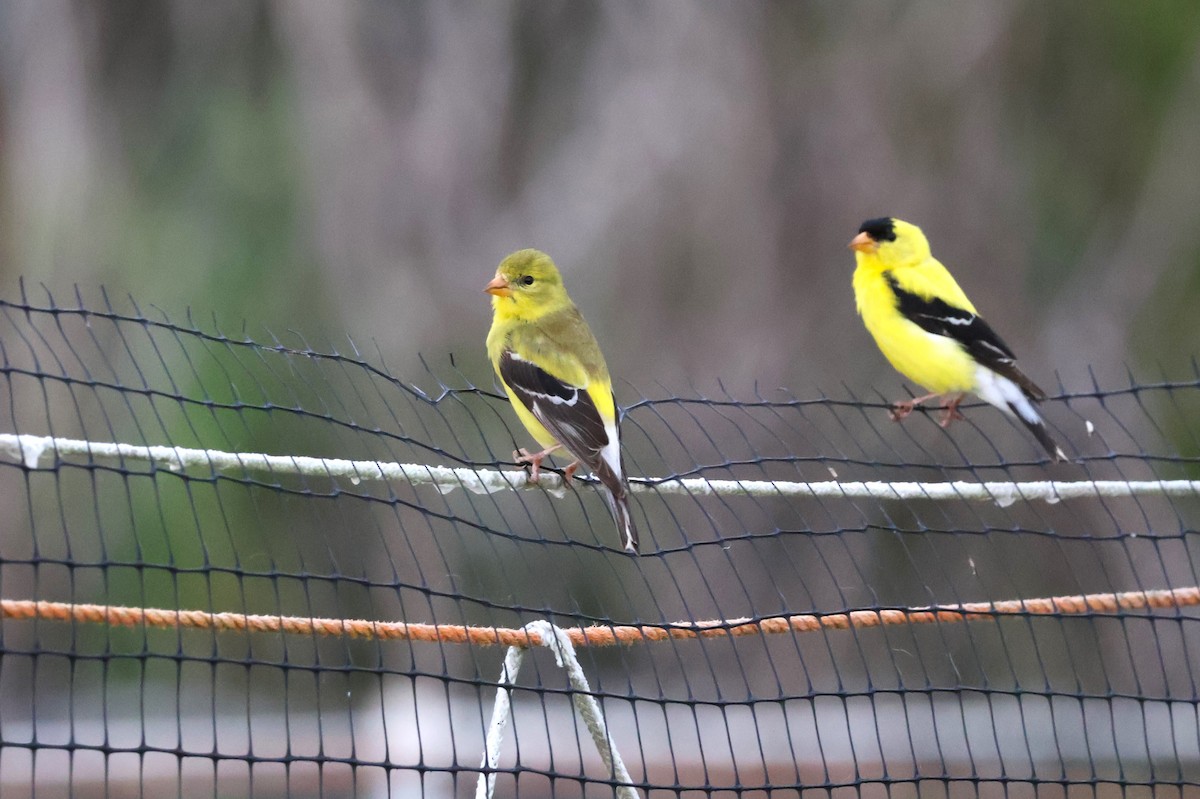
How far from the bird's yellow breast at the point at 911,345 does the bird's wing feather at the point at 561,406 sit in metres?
1.59

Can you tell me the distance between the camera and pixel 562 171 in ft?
32.2

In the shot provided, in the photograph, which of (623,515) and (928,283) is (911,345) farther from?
(623,515)

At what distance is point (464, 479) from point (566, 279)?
5759 millimetres

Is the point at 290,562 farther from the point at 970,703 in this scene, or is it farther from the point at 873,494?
the point at 873,494

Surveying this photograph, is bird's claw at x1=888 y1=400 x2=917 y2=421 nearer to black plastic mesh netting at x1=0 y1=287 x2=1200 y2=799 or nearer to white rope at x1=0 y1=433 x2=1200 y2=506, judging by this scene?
white rope at x1=0 y1=433 x2=1200 y2=506

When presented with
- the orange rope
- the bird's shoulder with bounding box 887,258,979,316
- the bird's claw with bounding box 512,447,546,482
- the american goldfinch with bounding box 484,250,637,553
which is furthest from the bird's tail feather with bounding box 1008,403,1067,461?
the bird's claw with bounding box 512,447,546,482

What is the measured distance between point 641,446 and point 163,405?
2962 mm

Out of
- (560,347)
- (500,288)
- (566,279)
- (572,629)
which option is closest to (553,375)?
(560,347)

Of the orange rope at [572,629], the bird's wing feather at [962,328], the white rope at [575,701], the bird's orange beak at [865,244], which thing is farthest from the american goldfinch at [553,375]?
the bird's wing feather at [962,328]

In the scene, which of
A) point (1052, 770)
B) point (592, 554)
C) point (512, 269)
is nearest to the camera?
point (512, 269)

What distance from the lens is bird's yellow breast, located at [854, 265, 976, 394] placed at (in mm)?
5688

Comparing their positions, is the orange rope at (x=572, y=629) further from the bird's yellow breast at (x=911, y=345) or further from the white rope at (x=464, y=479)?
the bird's yellow breast at (x=911, y=345)

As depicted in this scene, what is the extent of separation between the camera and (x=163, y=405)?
898 cm

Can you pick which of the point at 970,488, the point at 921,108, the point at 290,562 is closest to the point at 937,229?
the point at 921,108
